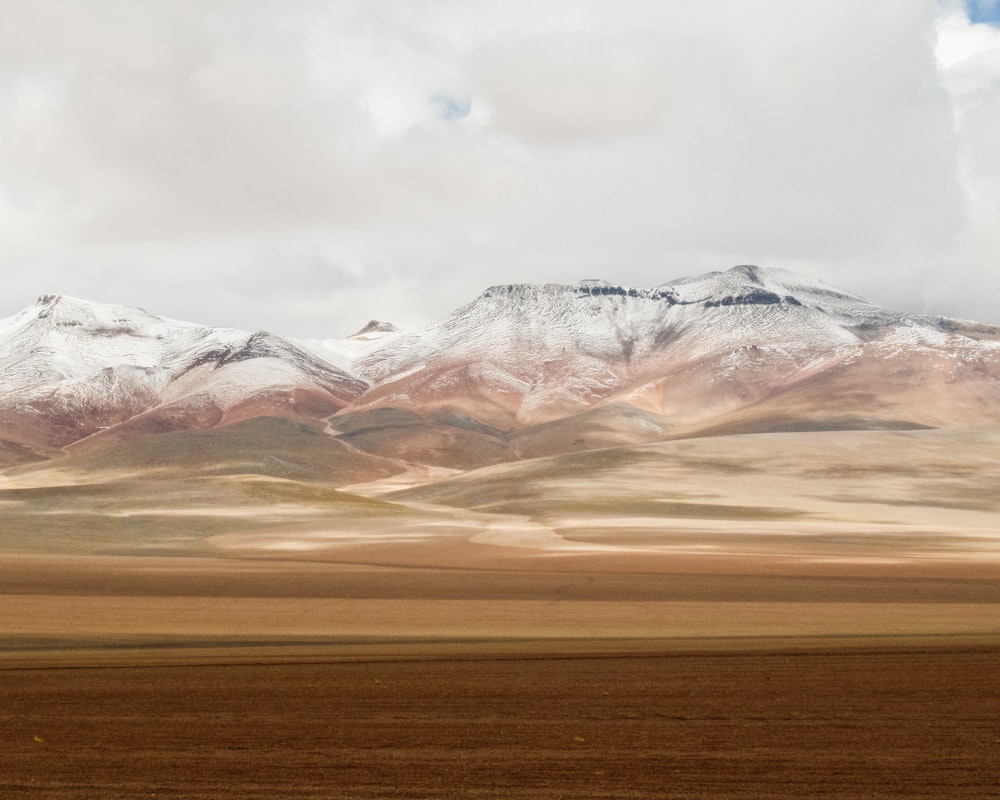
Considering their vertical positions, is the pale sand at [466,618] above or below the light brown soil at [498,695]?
below

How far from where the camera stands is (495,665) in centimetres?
2352

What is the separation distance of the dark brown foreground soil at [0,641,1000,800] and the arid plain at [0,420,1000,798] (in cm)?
6

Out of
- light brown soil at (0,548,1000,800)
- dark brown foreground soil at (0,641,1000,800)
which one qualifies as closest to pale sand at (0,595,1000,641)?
light brown soil at (0,548,1000,800)

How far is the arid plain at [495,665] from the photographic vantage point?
47.0 ft

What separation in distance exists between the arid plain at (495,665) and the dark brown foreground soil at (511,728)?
63 millimetres

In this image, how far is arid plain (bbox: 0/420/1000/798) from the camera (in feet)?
47.0

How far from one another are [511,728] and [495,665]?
6.68m

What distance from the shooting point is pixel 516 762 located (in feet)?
48.3

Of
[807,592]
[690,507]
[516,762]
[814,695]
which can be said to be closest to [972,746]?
[814,695]

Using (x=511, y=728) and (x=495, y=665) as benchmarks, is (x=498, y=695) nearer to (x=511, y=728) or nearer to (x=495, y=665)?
(x=511, y=728)

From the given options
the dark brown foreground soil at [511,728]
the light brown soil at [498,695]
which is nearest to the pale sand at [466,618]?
the light brown soil at [498,695]

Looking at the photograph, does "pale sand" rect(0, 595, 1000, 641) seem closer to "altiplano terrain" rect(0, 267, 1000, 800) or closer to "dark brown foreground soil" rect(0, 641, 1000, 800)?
"altiplano terrain" rect(0, 267, 1000, 800)

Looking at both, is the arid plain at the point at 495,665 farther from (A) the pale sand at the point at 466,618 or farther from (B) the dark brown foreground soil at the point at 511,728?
(A) the pale sand at the point at 466,618

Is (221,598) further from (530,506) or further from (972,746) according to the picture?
(530,506)
